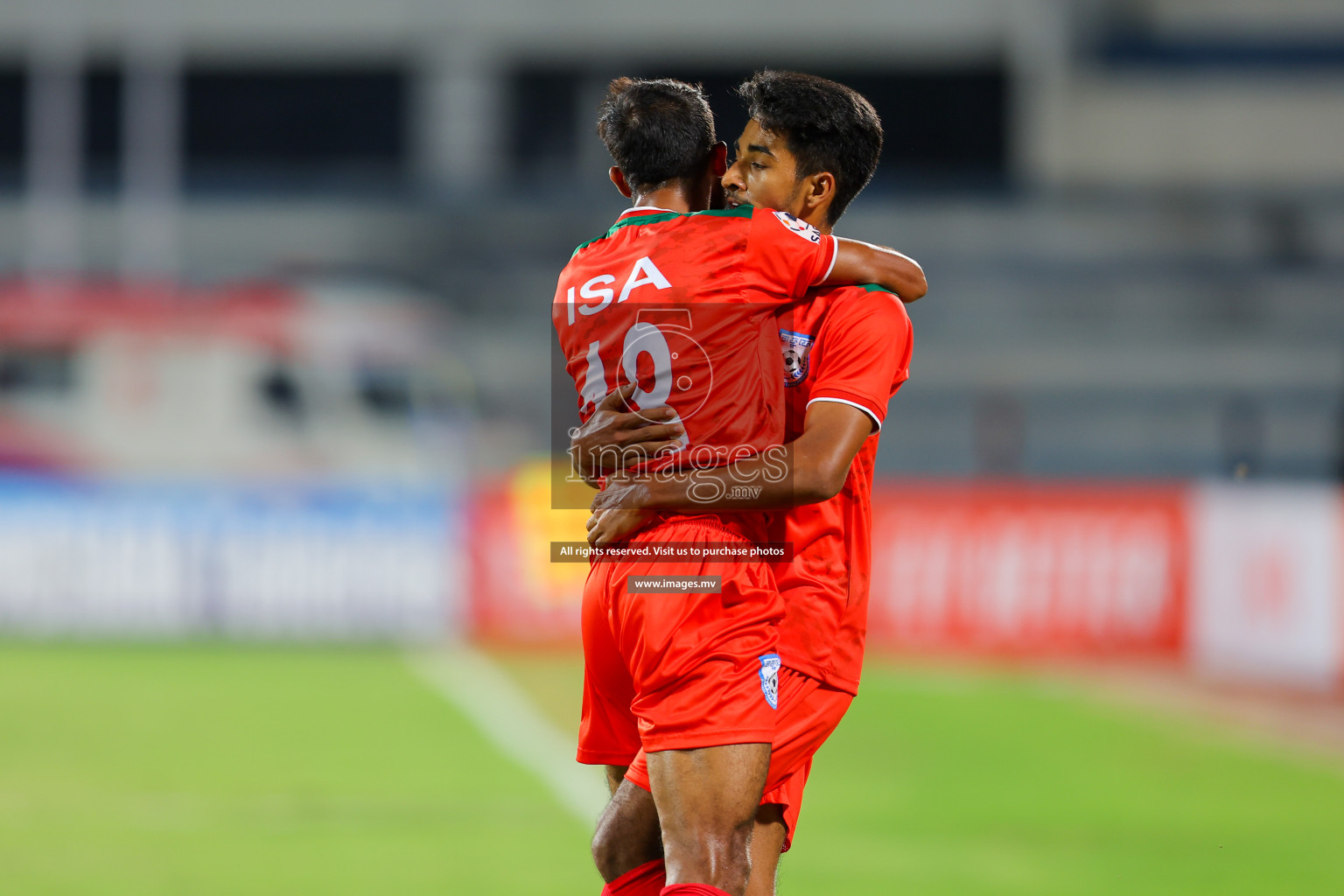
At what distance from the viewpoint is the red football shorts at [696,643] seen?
10.8 ft

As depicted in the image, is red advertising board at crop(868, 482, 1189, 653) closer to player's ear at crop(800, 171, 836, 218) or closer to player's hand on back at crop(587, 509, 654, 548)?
player's ear at crop(800, 171, 836, 218)

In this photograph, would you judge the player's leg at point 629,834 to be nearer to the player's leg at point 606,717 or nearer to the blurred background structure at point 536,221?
the player's leg at point 606,717

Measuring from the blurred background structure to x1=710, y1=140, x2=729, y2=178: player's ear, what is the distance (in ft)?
42.2

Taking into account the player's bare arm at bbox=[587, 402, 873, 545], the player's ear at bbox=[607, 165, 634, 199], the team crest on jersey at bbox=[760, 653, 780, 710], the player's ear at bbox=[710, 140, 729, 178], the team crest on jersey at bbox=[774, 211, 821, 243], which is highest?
the player's ear at bbox=[710, 140, 729, 178]

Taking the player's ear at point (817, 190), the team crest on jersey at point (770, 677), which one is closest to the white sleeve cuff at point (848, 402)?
the player's ear at point (817, 190)

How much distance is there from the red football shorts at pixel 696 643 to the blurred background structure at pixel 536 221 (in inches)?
513

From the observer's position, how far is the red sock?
3.65 meters

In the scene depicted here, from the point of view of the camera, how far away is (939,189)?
2742cm

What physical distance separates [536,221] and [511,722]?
1659 centimetres

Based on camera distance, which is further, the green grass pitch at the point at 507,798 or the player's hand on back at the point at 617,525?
the green grass pitch at the point at 507,798

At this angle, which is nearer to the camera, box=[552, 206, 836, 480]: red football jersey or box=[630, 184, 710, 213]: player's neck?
box=[552, 206, 836, 480]: red football jersey

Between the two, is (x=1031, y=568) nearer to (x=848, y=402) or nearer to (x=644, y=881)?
(x=644, y=881)

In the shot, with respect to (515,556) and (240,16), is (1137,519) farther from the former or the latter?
(240,16)

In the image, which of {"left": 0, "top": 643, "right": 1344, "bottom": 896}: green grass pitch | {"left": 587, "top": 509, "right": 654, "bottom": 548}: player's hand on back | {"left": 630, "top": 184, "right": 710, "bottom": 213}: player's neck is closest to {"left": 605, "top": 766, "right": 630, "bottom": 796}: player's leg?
{"left": 587, "top": 509, "right": 654, "bottom": 548}: player's hand on back
